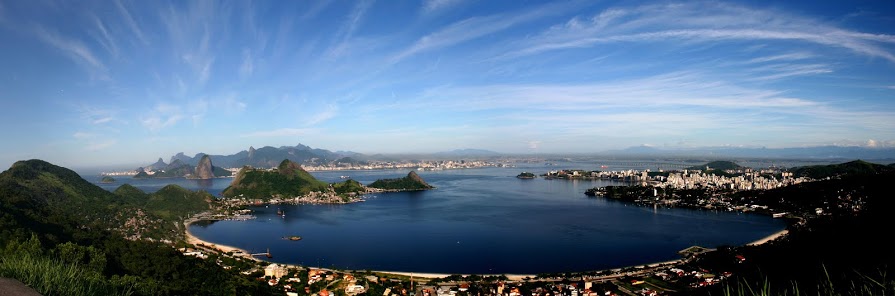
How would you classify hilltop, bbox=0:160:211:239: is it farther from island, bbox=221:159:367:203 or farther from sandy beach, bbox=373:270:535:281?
sandy beach, bbox=373:270:535:281

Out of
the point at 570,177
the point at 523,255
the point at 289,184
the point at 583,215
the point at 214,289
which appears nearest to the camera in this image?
the point at 214,289

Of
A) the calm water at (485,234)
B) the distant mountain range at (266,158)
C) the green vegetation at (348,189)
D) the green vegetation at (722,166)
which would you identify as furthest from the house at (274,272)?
the distant mountain range at (266,158)

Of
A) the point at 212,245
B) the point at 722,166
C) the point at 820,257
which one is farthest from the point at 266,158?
the point at 820,257

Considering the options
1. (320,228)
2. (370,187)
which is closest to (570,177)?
(370,187)

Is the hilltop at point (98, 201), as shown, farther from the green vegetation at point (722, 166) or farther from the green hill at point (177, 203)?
the green vegetation at point (722, 166)

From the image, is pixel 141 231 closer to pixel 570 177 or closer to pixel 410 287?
pixel 410 287

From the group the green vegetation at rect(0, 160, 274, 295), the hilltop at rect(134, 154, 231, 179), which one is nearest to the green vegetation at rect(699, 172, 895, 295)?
the green vegetation at rect(0, 160, 274, 295)
